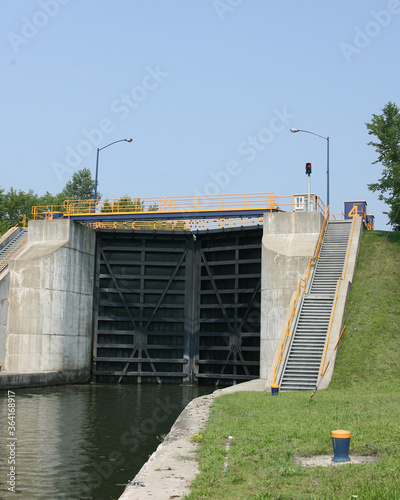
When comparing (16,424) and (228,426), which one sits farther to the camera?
(16,424)

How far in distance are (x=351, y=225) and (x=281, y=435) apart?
881 inches

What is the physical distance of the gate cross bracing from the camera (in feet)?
112

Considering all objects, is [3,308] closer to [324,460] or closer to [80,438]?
[80,438]

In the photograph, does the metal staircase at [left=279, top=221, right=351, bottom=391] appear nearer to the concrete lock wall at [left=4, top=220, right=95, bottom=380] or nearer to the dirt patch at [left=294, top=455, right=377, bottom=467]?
the dirt patch at [left=294, top=455, right=377, bottom=467]

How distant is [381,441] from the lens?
1127 cm

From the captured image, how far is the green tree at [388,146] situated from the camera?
33.4m

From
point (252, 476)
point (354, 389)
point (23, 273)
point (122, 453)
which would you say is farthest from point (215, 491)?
point (23, 273)

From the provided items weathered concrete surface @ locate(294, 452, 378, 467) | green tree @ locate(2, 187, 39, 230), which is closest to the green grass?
weathered concrete surface @ locate(294, 452, 378, 467)

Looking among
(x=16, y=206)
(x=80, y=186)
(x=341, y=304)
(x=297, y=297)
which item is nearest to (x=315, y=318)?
(x=341, y=304)

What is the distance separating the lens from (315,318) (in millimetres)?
25438

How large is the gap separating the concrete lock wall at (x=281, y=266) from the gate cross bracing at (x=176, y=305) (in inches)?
104

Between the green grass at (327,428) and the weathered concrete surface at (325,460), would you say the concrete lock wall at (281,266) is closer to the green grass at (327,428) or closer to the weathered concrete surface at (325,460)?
the green grass at (327,428)

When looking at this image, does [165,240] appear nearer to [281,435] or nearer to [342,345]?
[342,345]

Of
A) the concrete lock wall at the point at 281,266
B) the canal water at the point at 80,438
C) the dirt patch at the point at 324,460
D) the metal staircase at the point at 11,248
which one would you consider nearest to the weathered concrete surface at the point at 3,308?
the metal staircase at the point at 11,248
